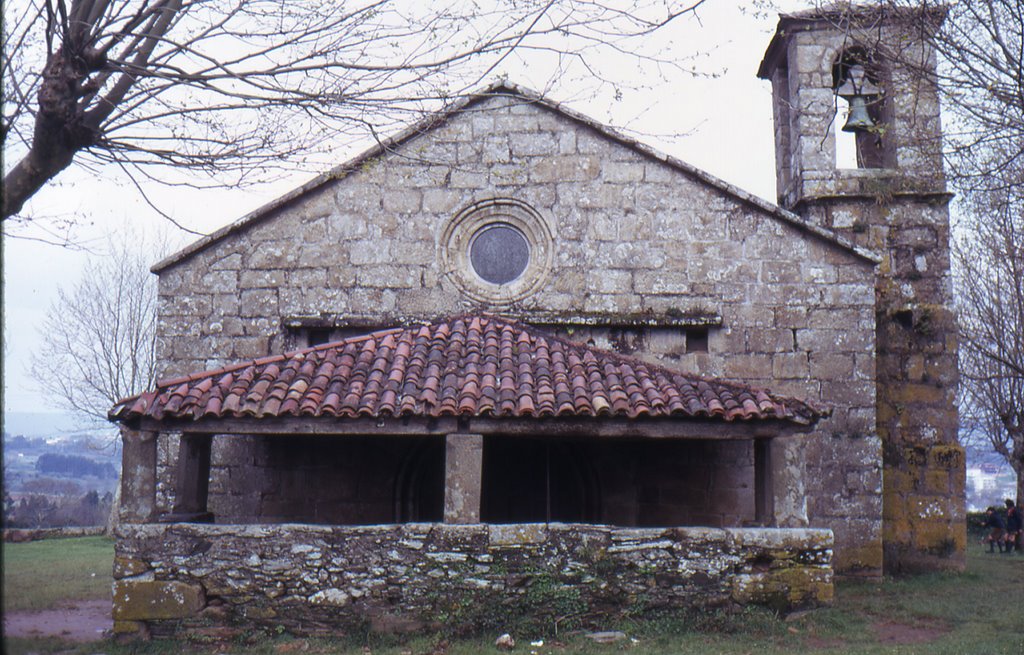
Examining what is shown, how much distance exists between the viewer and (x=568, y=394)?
772 cm

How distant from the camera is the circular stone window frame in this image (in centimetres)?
988

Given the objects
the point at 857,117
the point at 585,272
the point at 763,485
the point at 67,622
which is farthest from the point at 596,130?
the point at 67,622

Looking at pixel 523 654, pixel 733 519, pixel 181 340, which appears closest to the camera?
pixel 523 654

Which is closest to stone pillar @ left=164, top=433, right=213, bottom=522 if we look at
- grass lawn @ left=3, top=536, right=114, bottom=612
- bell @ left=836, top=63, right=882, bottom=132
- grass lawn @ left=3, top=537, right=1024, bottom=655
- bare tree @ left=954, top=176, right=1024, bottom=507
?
grass lawn @ left=3, top=537, right=1024, bottom=655

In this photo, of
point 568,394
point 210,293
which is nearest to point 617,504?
point 568,394

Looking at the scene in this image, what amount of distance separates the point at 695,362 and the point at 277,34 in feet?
18.3

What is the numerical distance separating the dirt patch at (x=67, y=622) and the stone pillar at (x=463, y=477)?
310 centimetres

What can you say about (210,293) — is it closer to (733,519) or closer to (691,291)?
(691,291)

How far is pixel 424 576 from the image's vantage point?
7.25 metres

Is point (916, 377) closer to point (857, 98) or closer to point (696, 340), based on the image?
point (696, 340)

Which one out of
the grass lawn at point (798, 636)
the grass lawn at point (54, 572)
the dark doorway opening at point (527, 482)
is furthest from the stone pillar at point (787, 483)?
the grass lawn at point (54, 572)

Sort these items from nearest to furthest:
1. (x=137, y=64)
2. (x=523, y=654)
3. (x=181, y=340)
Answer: (x=137, y=64) < (x=523, y=654) < (x=181, y=340)

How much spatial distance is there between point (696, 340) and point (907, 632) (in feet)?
11.7

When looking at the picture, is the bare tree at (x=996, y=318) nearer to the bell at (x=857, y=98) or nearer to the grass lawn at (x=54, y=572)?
the bell at (x=857, y=98)
